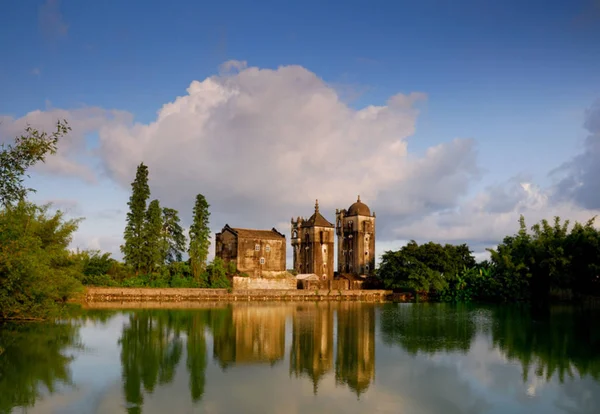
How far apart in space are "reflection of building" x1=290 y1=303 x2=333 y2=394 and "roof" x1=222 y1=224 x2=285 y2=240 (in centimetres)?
2071

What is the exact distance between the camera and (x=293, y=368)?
14.2 metres

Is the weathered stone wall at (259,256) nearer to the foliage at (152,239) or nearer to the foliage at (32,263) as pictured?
the foliage at (152,239)

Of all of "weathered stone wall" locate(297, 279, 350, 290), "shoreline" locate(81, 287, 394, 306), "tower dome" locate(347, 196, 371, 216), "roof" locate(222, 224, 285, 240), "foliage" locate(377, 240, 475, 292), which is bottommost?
"shoreline" locate(81, 287, 394, 306)

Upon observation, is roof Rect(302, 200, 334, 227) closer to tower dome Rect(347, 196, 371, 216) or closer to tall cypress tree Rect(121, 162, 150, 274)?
tower dome Rect(347, 196, 371, 216)

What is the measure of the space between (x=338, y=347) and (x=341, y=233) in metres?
46.3

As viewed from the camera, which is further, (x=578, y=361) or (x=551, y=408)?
(x=578, y=361)

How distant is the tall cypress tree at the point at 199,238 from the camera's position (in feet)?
138

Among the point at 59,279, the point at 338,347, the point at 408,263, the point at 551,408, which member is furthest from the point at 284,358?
the point at 408,263

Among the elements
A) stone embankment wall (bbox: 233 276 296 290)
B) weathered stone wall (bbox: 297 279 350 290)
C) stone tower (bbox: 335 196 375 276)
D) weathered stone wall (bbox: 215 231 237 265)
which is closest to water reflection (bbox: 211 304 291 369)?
stone embankment wall (bbox: 233 276 296 290)

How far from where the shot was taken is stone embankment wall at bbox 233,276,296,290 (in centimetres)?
4435

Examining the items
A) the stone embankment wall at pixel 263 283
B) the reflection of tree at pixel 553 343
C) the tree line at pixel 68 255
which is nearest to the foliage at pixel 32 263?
the tree line at pixel 68 255

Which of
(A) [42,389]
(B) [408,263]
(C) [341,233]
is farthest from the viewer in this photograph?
(C) [341,233]

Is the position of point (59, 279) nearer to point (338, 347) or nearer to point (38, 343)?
point (38, 343)

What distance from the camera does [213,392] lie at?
11344 millimetres
